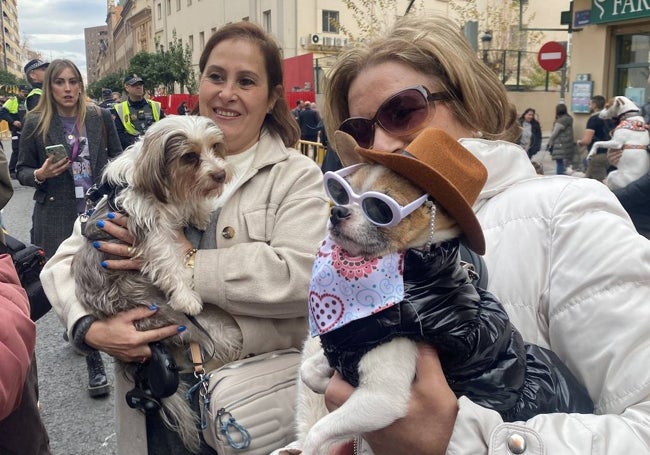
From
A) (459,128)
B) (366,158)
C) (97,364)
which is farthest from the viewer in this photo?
(97,364)

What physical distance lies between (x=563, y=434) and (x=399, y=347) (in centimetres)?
38

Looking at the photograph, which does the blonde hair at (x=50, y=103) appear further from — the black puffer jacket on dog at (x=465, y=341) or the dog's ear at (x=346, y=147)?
the black puffer jacket on dog at (x=465, y=341)

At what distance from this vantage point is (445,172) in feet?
4.14

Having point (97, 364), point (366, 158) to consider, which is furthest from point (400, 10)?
point (366, 158)

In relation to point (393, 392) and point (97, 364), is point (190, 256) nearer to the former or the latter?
point (393, 392)

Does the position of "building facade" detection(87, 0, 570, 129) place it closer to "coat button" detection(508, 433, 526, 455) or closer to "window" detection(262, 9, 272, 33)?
"window" detection(262, 9, 272, 33)

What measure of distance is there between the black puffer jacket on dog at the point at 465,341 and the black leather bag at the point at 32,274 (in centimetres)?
195

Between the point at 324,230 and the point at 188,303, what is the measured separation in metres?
0.63

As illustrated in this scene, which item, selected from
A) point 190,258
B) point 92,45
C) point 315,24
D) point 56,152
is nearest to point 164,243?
point 190,258

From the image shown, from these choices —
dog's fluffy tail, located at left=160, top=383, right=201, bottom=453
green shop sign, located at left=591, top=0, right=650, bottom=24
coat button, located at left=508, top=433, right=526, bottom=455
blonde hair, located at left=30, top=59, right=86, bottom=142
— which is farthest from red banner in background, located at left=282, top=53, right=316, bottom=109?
coat button, located at left=508, top=433, right=526, bottom=455

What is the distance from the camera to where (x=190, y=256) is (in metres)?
2.40

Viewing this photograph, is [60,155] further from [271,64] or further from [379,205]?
[379,205]

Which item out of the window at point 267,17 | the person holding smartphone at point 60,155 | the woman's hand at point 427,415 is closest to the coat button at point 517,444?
the woman's hand at point 427,415

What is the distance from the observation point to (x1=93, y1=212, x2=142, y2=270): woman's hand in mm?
2348
